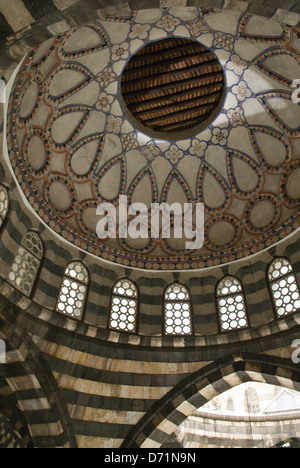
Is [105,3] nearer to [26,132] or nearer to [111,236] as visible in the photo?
[26,132]

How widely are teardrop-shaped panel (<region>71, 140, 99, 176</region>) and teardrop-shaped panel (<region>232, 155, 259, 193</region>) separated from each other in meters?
3.86

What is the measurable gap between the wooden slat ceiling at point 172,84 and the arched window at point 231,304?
4798 millimetres

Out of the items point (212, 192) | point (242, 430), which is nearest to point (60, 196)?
point (212, 192)

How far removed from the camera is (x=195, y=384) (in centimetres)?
820

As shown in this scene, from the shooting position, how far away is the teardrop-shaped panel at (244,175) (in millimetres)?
10562

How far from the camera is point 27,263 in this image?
27.3 ft

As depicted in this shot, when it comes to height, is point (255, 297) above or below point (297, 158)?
below

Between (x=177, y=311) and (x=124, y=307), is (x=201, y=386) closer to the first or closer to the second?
(x=177, y=311)

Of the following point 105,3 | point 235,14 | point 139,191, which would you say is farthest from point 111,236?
point 105,3

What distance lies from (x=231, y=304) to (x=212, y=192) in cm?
327

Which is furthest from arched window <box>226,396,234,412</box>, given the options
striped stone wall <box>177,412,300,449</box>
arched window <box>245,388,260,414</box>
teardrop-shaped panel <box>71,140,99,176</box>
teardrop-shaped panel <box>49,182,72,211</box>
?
teardrop-shaped panel <box>71,140,99,176</box>

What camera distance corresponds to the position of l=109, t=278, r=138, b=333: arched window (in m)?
9.12

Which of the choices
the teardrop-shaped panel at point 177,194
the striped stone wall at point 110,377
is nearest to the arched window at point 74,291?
the striped stone wall at point 110,377
